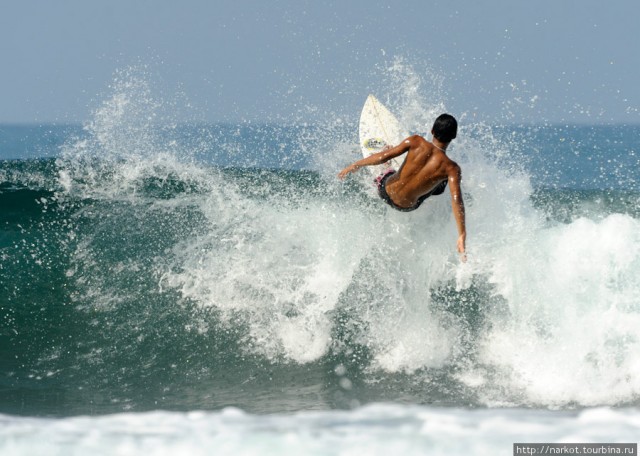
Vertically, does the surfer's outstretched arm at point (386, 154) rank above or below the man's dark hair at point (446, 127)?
below

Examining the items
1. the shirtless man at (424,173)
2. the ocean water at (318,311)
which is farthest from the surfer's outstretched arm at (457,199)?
the ocean water at (318,311)

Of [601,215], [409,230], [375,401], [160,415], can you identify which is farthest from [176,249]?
[601,215]

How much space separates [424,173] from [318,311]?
194 cm

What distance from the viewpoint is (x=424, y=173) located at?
5.92 metres

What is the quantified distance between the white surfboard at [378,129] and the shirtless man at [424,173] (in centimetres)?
159

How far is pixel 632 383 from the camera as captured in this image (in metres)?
5.98

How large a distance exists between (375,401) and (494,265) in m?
2.50

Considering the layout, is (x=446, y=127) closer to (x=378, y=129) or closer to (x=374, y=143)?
(x=374, y=143)

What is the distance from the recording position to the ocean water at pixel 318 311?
562 centimetres

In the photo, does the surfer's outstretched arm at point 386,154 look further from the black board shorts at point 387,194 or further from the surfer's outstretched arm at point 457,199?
the surfer's outstretched arm at point 457,199

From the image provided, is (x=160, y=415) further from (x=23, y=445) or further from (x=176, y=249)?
(x=176, y=249)

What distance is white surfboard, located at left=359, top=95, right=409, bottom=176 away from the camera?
322 inches

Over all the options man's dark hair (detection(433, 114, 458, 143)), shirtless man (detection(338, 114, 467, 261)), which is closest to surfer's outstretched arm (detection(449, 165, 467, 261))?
shirtless man (detection(338, 114, 467, 261))

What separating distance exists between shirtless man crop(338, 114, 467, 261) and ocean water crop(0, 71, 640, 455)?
0.53 meters
